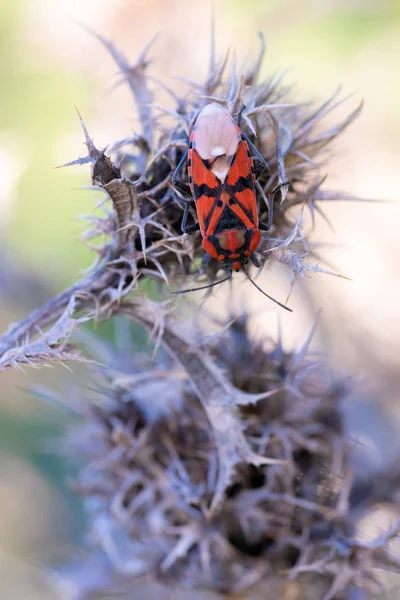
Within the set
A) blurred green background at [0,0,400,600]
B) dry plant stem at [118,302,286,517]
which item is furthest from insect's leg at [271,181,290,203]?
blurred green background at [0,0,400,600]

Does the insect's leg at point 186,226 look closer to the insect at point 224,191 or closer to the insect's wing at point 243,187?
the insect at point 224,191

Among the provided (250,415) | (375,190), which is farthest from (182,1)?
(250,415)

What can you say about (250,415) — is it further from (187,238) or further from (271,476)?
(187,238)

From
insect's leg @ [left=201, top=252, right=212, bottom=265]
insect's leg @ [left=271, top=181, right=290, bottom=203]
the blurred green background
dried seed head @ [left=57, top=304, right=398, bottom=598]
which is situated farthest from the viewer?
the blurred green background

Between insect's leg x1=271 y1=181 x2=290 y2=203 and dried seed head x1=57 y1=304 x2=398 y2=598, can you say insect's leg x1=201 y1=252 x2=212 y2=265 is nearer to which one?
insect's leg x1=271 y1=181 x2=290 y2=203

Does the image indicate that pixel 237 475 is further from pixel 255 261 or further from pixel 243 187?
pixel 243 187

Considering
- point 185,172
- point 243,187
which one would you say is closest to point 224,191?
point 243,187
